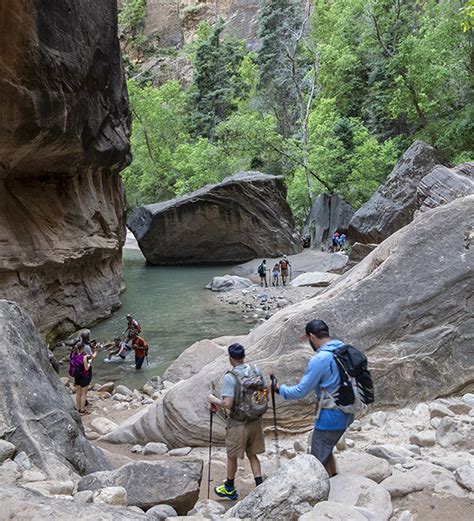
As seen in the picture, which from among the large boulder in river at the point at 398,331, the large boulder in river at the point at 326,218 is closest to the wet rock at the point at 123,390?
the large boulder in river at the point at 398,331

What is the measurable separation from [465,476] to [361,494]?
3.18 feet

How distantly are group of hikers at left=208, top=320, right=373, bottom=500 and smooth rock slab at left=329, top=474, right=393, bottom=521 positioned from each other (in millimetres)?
209

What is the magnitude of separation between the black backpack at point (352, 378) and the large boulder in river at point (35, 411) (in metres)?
2.51

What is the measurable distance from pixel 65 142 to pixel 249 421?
13.0 meters

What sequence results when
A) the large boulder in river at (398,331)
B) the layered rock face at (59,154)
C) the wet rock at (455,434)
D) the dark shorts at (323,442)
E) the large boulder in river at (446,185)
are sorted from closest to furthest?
the dark shorts at (323,442) → the wet rock at (455,434) → the large boulder in river at (398,331) → the large boulder in river at (446,185) → the layered rock face at (59,154)

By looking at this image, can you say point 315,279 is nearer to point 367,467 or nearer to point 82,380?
point 82,380

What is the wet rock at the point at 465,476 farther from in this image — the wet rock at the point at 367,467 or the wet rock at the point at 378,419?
the wet rock at the point at 378,419

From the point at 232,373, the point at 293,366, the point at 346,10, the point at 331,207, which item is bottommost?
the point at 331,207

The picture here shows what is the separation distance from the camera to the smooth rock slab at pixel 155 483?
433 centimetres

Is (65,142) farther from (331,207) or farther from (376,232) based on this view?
(331,207)

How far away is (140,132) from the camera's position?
4822cm

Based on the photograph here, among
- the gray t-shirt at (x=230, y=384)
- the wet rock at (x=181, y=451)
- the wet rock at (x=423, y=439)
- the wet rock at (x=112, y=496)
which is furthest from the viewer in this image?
the wet rock at (x=181, y=451)

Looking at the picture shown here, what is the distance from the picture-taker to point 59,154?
636 inches

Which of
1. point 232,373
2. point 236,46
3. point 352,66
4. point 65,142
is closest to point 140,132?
point 236,46
